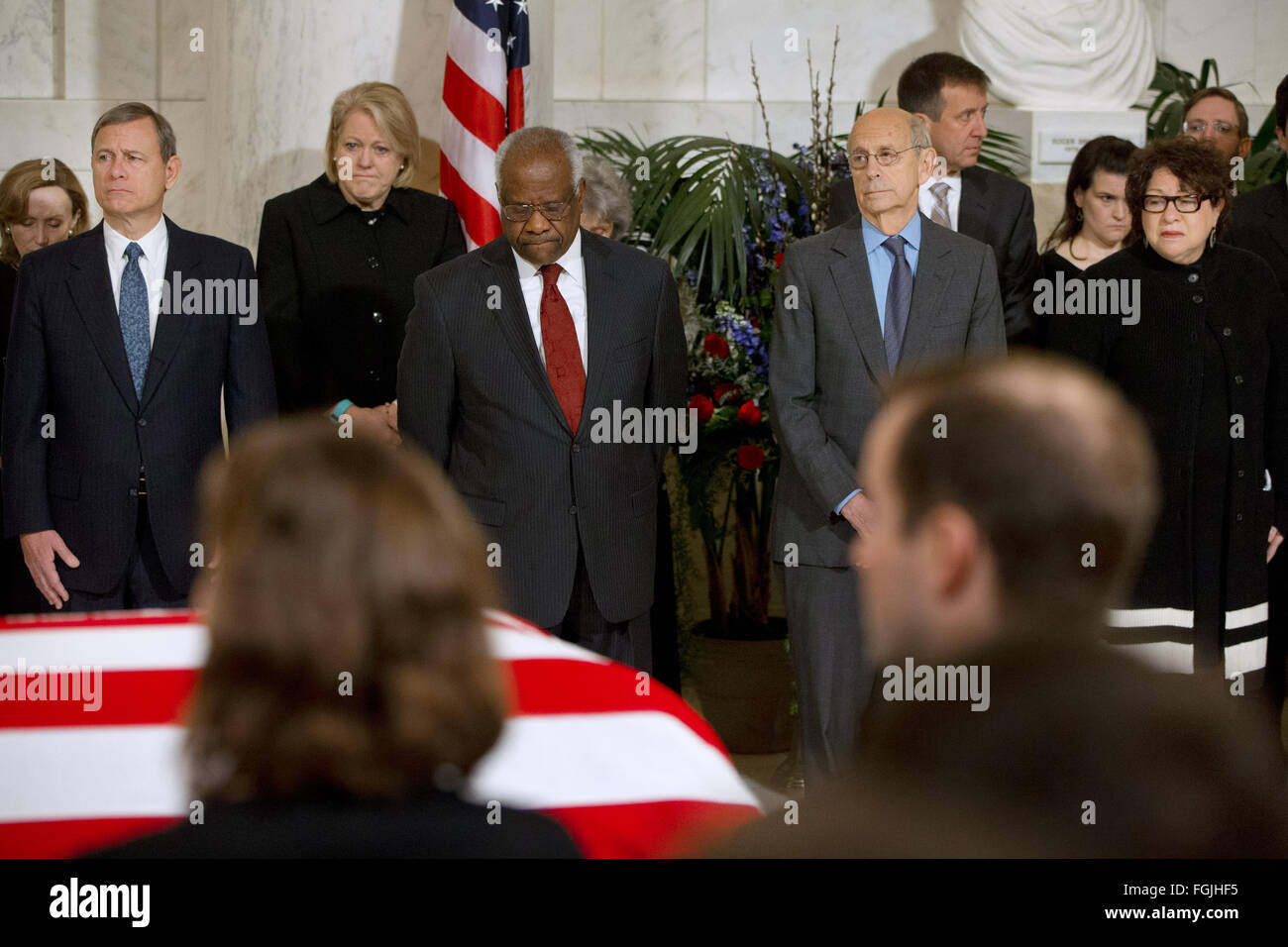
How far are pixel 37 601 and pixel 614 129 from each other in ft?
11.7

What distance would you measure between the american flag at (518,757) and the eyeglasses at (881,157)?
199cm

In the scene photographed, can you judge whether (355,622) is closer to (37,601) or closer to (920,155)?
(920,155)

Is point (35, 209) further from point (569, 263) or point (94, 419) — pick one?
point (569, 263)

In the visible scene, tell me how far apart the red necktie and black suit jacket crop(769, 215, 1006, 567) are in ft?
1.80

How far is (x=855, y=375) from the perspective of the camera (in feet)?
12.8

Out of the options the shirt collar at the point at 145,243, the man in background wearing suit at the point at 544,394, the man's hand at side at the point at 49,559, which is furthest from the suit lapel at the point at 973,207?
the man's hand at side at the point at 49,559

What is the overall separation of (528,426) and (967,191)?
2011 mm

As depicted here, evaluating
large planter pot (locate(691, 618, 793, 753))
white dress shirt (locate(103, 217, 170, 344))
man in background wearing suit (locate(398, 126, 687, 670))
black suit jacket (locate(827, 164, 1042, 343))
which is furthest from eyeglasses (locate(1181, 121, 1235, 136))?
white dress shirt (locate(103, 217, 170, 344))

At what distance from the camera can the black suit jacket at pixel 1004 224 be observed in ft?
15.4

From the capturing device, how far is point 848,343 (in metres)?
3.92

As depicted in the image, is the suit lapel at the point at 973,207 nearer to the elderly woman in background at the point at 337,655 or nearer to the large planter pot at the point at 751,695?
the large planter pot at the point at 751,695

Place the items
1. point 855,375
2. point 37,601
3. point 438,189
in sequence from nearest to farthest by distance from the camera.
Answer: point 855,375 → point 37,601 → point 438,189
